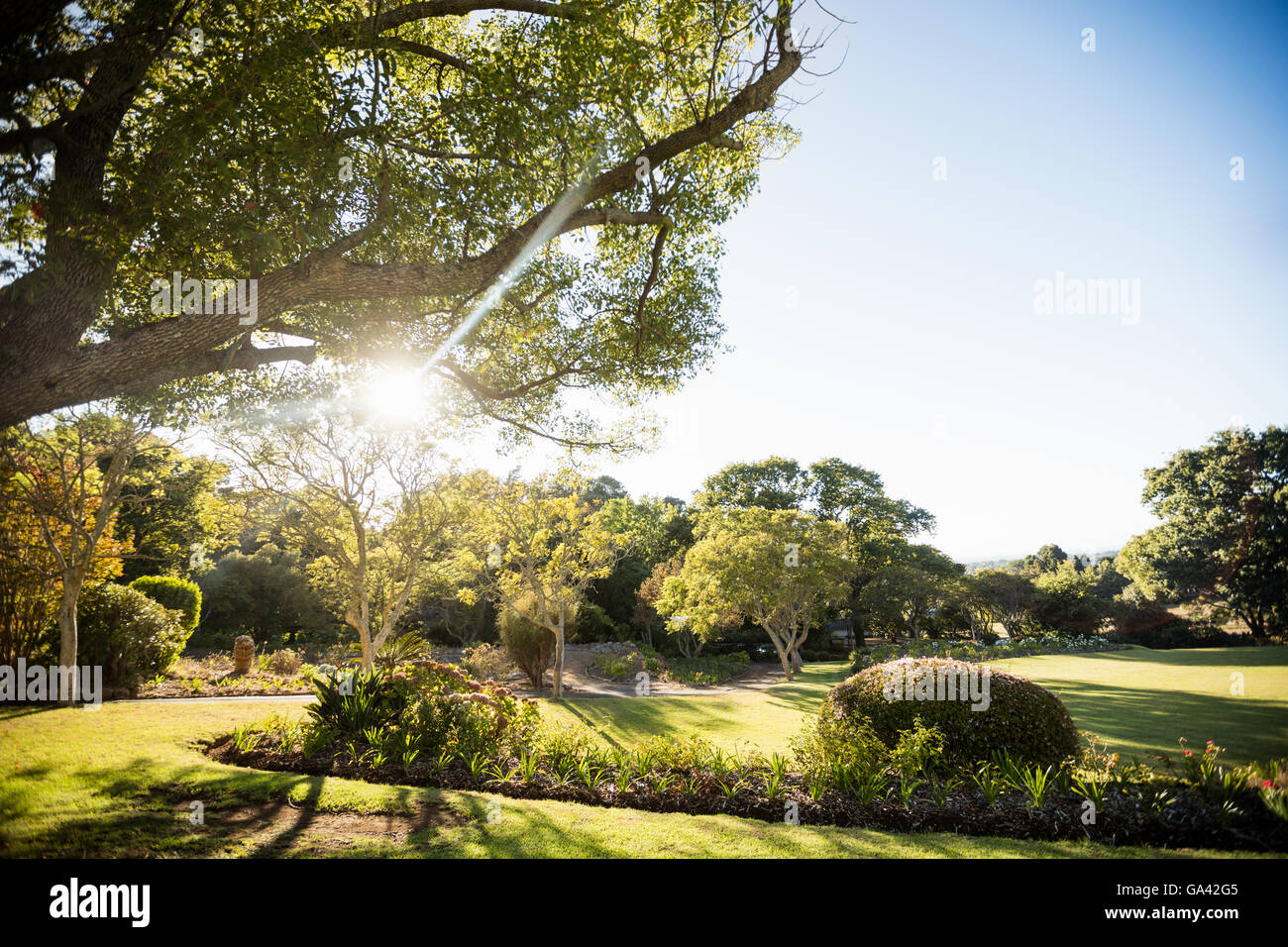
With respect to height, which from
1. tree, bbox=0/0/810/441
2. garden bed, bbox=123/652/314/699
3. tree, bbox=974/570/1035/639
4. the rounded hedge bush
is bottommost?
tree, bbox=974/570/1035/639

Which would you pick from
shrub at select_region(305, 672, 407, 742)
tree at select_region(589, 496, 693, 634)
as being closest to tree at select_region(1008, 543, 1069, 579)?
tree at select_region(589, 496, 693, 634)

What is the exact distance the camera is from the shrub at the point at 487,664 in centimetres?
1789

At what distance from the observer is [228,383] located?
7.55 metres

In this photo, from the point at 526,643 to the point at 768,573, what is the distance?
9242 mm

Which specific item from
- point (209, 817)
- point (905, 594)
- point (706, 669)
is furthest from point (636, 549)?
point (209, 817)

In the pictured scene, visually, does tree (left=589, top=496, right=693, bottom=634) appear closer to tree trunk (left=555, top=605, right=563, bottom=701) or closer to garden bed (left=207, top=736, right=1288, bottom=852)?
tree trunk (left=555, top=605, right=563, bottom=701)

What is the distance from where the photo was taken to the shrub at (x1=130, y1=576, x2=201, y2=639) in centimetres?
1714

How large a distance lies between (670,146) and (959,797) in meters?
7.34

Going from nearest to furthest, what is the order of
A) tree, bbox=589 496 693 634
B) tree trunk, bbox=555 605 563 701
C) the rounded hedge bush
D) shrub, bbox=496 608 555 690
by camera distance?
the rounded hedge bush, tree trunk, bbox=555 605 563 701, shrub, bbox=496 608 555 690, tree, bbox=589 496 693 634

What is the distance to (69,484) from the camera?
1114cm

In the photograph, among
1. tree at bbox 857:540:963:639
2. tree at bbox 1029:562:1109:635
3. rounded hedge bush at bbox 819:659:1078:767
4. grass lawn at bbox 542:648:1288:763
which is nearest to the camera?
rounded hedge bush at bbox 819:659:1078:767

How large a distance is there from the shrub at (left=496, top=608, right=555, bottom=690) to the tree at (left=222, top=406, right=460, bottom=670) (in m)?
4.50

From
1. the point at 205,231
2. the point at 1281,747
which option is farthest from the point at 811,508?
the point at 205,231

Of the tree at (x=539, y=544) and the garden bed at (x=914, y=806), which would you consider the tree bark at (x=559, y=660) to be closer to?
the tree at (x=539, y=544)
